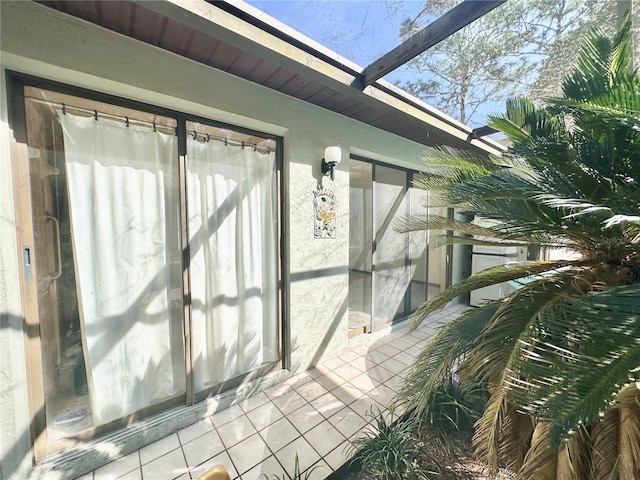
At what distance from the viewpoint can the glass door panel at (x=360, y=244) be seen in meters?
3.53

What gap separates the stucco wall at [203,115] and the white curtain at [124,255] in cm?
30

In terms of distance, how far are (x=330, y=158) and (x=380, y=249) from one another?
1679 millimetres

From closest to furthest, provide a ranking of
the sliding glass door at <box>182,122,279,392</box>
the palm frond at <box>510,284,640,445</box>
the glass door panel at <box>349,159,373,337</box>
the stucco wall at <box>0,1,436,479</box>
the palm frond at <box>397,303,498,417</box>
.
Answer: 1. the palm frond at <box>510,284,640,445</box>
2. the palm frond at <box>397,303,498,417</box>
3. the stucco wall at <box>0,1,436,479</box>
4. the sliding glass door at <box>182,122,279,392</box>
5. the glass door panel at <box>349,159,373,337</box>

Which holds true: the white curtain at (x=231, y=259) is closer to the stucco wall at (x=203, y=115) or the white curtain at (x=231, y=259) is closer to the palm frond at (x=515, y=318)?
the stucco wall at (x=203, y=115)

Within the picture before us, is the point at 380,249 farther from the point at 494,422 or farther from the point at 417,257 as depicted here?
the point at 494,422

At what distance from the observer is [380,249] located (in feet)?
12.6

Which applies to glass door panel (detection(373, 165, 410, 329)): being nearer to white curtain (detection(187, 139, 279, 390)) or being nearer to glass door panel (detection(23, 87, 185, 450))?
white curtain (detection(187, 139, 279, 390))

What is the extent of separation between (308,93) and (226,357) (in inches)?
108

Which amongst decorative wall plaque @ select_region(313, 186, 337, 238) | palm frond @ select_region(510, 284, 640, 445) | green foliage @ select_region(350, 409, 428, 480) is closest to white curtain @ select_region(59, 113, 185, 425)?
decorative wall plaque @ select_region(313, 186, 337, 238)

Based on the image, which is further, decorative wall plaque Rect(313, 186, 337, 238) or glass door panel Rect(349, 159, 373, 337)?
glass door panel Rect(349, 159, 373, 337)

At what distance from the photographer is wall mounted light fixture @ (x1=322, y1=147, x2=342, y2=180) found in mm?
2768

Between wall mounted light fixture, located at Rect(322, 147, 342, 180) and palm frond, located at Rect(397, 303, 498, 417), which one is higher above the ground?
wall mounted light fixture, located at Rect(322, 147, 342, 180)

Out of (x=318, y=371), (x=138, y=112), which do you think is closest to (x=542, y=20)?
(x=138, y=112)

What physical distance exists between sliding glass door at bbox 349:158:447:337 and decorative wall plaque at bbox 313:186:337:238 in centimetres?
53
